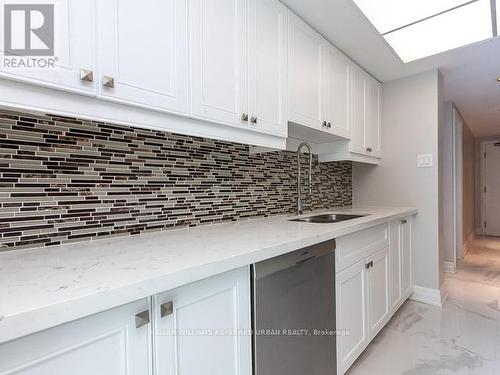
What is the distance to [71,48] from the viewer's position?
2.63ft

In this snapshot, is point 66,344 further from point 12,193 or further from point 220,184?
point 220,184

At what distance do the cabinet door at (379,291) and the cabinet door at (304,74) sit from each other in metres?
1.02

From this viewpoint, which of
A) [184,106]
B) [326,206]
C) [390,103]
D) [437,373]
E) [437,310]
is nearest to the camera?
[184,106]

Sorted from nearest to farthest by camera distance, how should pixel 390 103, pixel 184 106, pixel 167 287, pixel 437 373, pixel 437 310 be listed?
pixel 167 287, pixel 184 106, pixel 437 373, pixel 437 310, pixel 390 103

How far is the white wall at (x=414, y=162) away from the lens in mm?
2594

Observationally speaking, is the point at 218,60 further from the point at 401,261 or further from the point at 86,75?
the point at 401,261

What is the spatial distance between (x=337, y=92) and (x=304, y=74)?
1.60ft

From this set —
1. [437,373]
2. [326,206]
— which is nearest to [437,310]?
[437,373]

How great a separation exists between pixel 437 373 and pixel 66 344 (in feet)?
6.34

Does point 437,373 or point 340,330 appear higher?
point 340,330

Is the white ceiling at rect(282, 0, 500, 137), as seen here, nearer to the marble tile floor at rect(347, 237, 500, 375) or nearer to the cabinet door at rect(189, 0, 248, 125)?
the cabinet door at rect(189, 0, 248, 125)

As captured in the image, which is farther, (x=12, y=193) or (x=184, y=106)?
(x=184, y=106)

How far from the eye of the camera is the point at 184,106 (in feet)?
3.57

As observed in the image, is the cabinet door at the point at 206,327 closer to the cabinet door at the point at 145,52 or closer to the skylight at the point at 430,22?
the cabinet door at the point at 145,52
